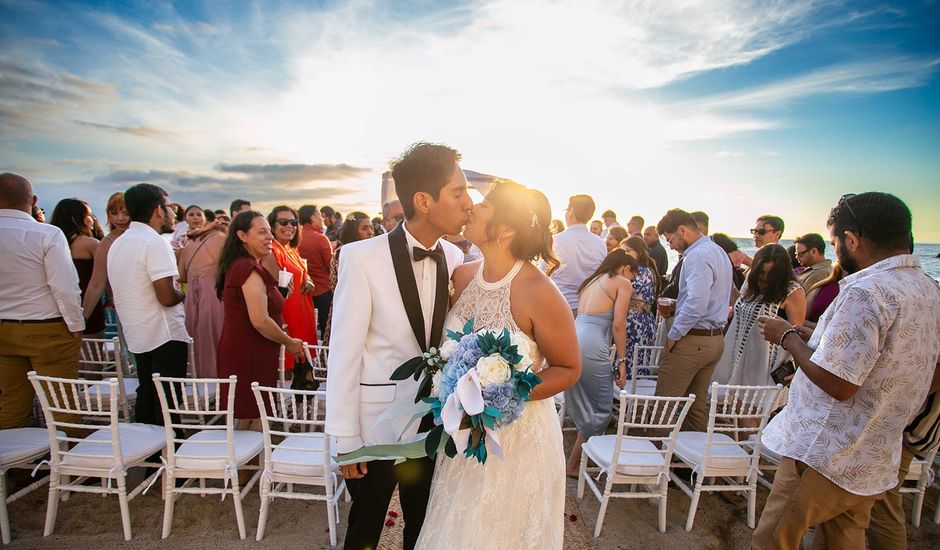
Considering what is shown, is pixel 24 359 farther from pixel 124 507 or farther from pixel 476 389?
pixel 476 389

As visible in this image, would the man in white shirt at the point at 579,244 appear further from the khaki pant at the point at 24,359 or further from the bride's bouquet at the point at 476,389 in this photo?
the khaki pant at the point at 24,359

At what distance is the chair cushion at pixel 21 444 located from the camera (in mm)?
3021

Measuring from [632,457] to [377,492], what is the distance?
2066mm

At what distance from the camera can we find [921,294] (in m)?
2.01

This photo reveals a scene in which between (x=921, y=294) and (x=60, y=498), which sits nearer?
(x=921, y=294)

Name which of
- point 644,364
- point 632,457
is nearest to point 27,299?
point 632,457

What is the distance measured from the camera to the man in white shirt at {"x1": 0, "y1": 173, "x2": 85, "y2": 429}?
11.2 feet

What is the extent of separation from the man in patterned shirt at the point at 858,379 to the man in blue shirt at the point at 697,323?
1.83 m

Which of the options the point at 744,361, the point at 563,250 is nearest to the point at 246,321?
the point at 563,250

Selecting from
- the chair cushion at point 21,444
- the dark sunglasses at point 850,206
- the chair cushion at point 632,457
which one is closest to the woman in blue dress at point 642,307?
the chair cushion at point 632,457

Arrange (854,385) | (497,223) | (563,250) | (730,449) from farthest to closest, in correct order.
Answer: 1. (563,250)
2. (730,449)
3. (497,223)
4. (854,385)

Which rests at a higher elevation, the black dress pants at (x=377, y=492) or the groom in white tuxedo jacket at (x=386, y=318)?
the groom in white tuxedo jacket at (x=386, y=318)

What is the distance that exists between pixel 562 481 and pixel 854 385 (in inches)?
53.6

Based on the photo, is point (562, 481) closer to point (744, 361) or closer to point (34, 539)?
point (744, 361)
